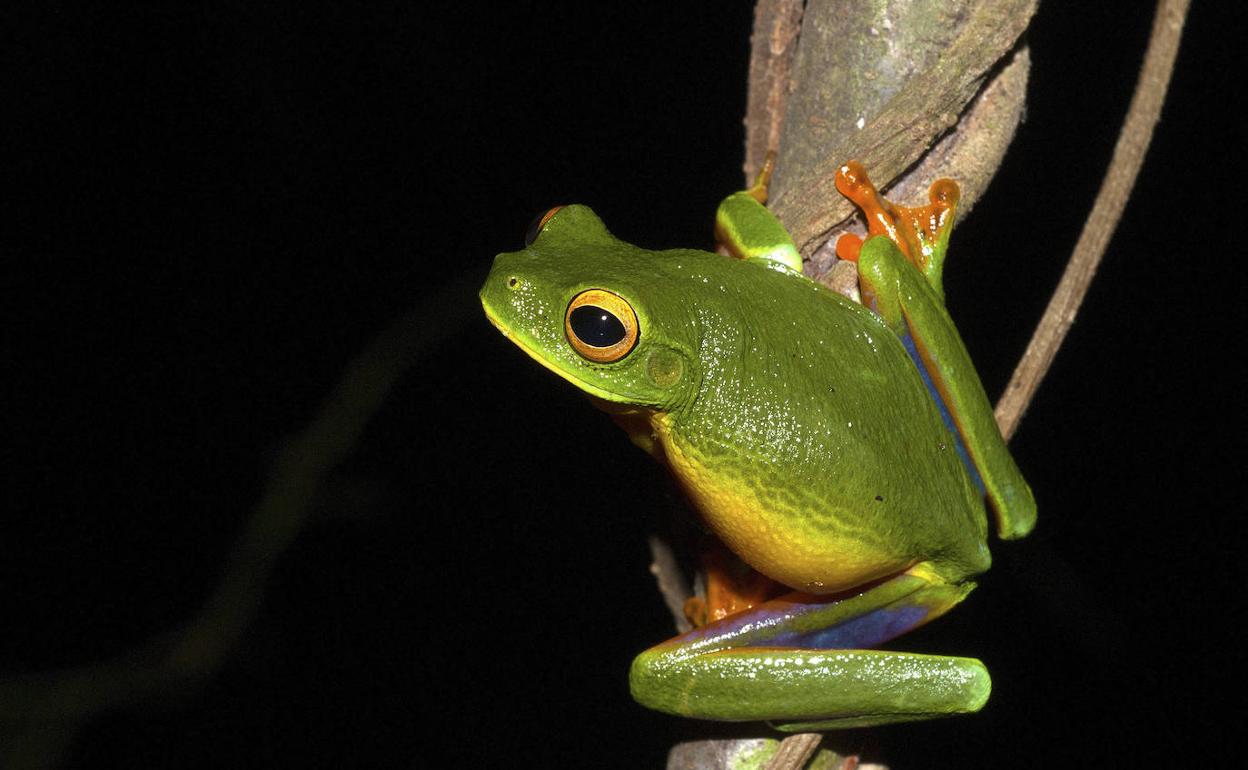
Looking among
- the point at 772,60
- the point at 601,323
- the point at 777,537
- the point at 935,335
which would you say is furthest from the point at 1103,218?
the point at 601,323

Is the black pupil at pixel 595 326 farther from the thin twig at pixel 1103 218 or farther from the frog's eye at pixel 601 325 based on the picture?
the thin twig at pixel 1103 218

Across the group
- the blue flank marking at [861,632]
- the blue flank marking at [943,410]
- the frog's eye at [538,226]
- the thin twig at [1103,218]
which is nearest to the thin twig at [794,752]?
the blue flank marking at [861,632]

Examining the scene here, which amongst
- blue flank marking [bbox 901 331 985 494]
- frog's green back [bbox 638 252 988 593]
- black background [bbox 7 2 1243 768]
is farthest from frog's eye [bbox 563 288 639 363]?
black background [bbox 7 2 1243 768]

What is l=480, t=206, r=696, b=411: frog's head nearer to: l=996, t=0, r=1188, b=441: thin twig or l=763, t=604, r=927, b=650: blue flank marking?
l=763, t=604, r=927, b=650: blue flank marking

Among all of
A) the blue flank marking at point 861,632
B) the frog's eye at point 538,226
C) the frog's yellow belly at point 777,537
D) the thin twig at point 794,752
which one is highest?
the frog's eye at point 538,226

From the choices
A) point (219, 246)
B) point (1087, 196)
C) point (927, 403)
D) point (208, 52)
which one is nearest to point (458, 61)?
point (208, 52)

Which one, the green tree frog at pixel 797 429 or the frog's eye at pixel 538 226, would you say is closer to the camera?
the green tree frog at pixel 797 429
